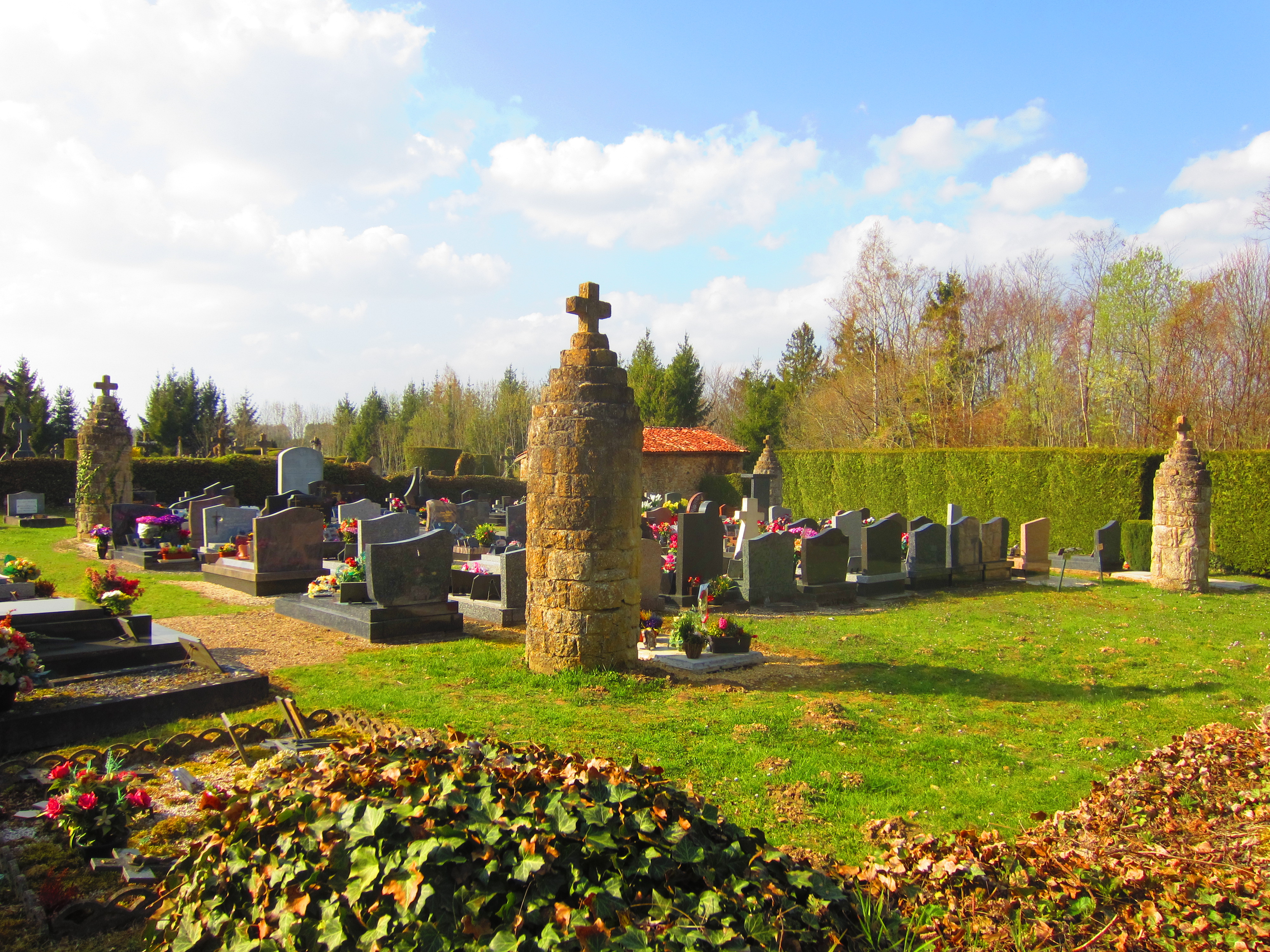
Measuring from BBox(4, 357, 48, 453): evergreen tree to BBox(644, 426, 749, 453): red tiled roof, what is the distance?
25736 mm

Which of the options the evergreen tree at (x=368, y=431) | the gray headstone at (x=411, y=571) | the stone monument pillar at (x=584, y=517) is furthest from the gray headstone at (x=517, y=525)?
the evergreen tree at (x=368, y=431)

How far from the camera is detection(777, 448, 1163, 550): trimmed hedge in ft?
62.2

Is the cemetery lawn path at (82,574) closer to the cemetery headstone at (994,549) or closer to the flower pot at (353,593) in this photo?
the flower pot at (353,593)

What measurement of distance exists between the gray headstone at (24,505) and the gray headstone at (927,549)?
23.8 m

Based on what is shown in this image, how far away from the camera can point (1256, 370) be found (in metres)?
24.1

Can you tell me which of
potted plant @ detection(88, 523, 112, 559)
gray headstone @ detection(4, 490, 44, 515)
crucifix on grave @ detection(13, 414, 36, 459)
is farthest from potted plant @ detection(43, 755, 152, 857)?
crucifix on grave @ detection(13, 414, 36, 459)

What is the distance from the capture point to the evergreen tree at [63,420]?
128ft

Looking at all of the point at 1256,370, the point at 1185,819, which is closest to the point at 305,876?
the point at 1185,819

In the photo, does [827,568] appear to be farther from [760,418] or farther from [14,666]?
[760,418]

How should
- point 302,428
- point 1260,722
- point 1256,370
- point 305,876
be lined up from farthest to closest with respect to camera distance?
point 302,428 < point 1256,370 < point 1260,722 < point 305,876

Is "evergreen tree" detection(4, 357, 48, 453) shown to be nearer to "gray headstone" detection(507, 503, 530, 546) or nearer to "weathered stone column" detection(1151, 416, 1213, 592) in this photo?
"gray headstone" detection(507, 503, 530, 546)

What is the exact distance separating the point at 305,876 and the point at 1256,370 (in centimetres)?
2985

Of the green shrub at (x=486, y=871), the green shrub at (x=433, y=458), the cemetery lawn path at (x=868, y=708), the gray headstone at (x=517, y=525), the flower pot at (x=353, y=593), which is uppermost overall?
the green shrub at (x=433, y=458)

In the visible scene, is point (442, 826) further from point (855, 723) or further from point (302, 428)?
point (302, 428)
